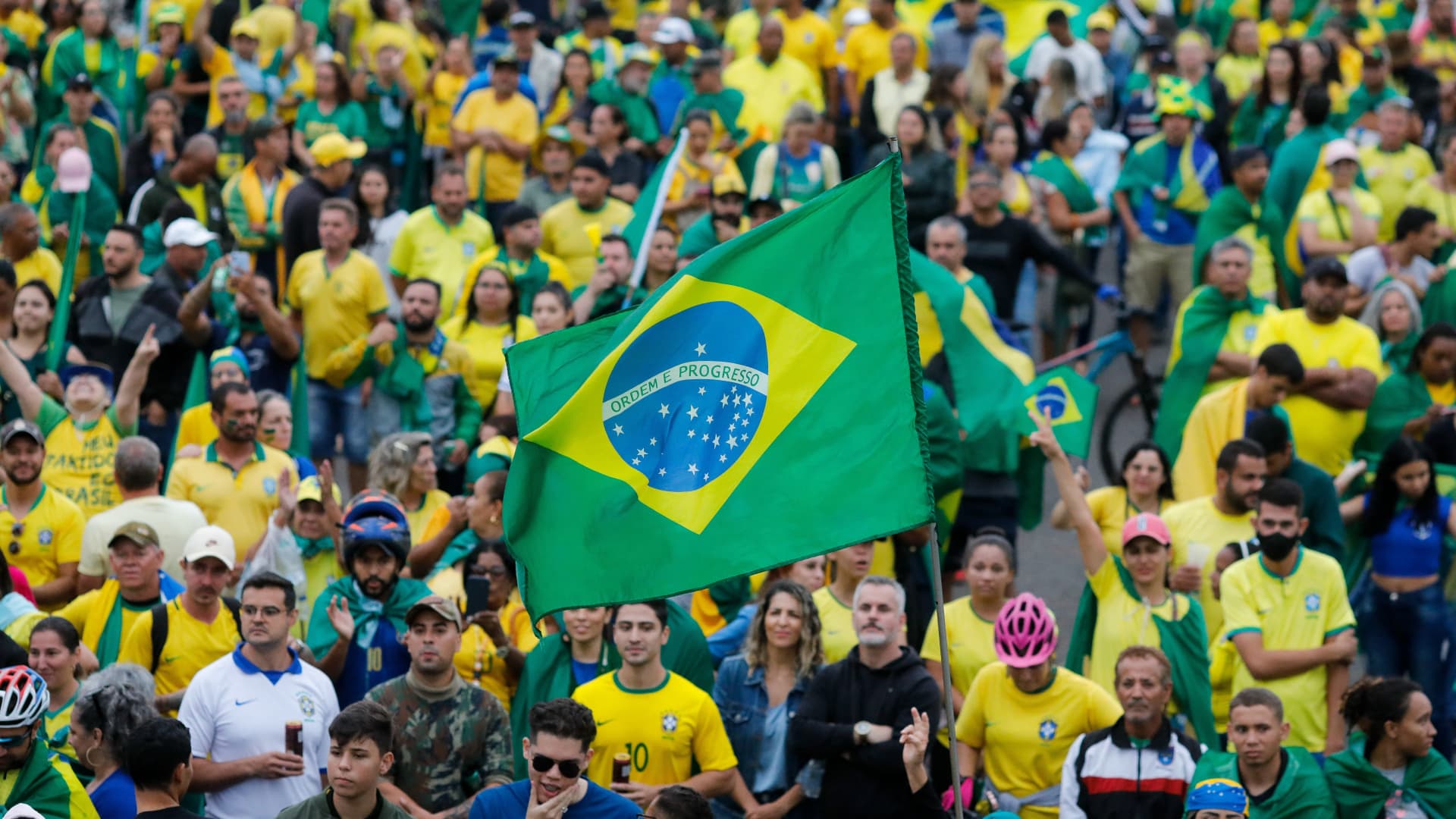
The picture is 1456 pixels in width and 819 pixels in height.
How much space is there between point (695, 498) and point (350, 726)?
5.24 feet

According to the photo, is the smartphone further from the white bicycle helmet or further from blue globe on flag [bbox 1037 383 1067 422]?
blue globe on flag [bbox 1037 383 1067 422]

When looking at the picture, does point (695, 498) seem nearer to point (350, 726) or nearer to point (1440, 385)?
point (350, 726)

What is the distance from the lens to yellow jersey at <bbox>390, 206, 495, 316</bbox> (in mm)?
14398

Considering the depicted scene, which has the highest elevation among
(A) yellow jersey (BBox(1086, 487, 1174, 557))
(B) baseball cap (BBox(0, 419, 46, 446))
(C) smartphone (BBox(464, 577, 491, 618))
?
(B) baseball cap (BBox(0, 419, 46, 446))

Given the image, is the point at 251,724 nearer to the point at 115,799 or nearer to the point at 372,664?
the point at 115,799

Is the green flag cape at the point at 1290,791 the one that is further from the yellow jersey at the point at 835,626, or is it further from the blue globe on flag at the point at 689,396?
the blue globe on flag at the point at 689,396

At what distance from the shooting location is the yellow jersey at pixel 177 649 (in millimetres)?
9117

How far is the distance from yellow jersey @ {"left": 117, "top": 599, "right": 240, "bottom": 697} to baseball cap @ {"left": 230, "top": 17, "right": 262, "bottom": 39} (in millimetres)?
9856

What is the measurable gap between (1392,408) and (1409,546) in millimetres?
1472

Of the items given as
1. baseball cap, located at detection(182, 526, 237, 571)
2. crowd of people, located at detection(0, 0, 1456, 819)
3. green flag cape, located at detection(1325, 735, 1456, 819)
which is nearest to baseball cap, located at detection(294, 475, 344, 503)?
crowd of people, located at detection(0, 0, 1456, 819)

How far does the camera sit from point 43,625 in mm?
8516

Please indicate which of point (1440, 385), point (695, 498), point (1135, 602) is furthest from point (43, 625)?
point (1440, 385)

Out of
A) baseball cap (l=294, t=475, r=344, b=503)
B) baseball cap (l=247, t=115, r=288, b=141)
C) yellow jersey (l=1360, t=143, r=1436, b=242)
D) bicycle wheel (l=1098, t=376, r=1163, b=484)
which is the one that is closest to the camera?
baseball cap (l=294, t=475, r=344, b=503)

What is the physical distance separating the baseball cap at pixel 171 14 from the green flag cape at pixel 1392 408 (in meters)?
10.8
